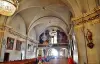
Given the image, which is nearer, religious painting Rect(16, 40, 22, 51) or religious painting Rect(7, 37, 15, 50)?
religious painting Rect(7, 37, 15, 50)

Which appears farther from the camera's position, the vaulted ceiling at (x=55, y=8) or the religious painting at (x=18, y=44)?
the religious painting at (x=18, y=44)

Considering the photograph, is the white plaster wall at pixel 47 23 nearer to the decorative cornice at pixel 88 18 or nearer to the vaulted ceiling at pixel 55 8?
the vaulted ceiling at pixel 55 8

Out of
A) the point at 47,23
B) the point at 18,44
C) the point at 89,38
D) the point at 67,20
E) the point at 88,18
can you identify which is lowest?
the point at 18,44

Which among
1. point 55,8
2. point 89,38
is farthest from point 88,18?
point 55,8

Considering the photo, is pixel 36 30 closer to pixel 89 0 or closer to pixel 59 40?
pixel 59 40

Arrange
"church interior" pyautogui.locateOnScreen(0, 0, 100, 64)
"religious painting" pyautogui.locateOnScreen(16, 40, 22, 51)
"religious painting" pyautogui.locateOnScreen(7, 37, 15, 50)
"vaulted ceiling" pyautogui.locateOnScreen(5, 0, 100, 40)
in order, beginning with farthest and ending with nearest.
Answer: "religious painting" pyautogui.locateOnScreen(16, 40, 22, 51), "religious painting" pyautogui.locateOnScreen(7, 37, 15, 50), "vaulted ceiling" pyautogui.locateOnScreen(5, 0, 100, 40), "church interior" pyautogui.locateOnScreen(0, 0, 100, 64)

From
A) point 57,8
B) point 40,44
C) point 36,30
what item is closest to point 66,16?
point 57,8

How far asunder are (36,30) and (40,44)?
402 cm

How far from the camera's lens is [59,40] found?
22750 millimetres

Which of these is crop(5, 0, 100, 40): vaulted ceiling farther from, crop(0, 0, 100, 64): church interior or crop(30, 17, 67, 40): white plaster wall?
crop(30, 17, 67, 40): white plaster wall

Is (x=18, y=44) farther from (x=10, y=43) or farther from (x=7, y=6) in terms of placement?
(x=7, y=6)

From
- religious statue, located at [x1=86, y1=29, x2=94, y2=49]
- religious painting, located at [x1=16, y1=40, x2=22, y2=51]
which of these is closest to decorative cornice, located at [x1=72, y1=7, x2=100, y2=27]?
religious statue, located at [x1=86, y1=29, x2=94, y2=49]

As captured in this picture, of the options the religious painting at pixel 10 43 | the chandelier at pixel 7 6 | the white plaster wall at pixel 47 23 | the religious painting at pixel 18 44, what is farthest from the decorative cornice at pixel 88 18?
the white plaster wall at pixel 47 23

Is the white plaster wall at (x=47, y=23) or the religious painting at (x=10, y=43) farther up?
the white plaster wall at (x=47, y=23)
